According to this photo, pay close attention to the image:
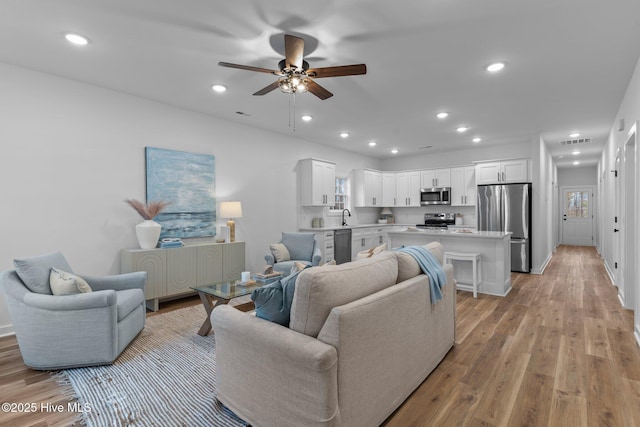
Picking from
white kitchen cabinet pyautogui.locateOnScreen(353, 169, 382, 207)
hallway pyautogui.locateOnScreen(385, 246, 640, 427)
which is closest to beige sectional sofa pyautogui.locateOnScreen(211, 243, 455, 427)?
hallway pyautogui.locateOnScreen(385, 246, 640, 427)

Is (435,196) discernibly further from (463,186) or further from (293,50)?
(293,50)

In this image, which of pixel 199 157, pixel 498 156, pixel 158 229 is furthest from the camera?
pixel 498 156

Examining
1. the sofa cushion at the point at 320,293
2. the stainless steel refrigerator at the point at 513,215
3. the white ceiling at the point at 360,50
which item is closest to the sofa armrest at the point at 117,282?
the white ceiling at the point at 360,50

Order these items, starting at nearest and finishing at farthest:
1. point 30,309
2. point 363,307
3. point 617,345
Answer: point 363,307, point 30,309, point 617,345

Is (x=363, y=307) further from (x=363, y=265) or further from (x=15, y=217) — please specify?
(x=15, y=217)

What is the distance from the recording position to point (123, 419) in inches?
77.2

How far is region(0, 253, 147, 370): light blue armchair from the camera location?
248 centimetres

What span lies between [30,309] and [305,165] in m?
4.64

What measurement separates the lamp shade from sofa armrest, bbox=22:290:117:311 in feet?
7.68

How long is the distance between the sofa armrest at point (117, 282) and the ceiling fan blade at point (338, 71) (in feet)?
8.62

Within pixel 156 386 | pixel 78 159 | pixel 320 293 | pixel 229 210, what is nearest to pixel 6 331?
pixel 78 159

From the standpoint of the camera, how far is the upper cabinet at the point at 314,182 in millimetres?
6258

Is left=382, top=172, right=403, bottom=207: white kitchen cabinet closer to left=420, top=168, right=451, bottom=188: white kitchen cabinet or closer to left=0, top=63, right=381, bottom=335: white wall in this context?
left=420, top=168, right=451, bottom=188: white kitchen cabinet

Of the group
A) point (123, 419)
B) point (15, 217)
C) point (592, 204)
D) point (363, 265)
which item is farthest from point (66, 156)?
point (592, 204)
